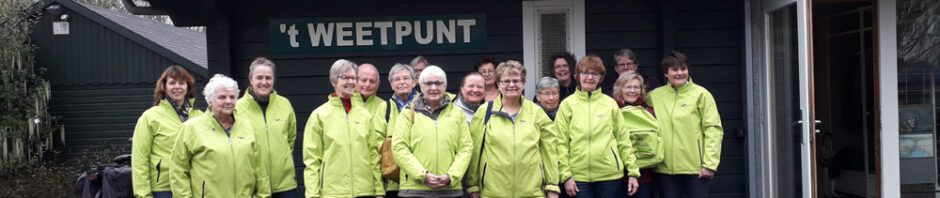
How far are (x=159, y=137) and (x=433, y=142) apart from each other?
1.46m

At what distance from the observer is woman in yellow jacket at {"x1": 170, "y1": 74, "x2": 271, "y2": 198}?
3666 millimetres

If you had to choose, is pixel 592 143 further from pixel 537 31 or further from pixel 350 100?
pixel 537 31

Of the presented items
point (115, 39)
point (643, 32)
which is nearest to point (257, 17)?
point (643, 32)

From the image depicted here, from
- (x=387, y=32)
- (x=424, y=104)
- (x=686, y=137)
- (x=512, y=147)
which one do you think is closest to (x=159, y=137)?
(x=424, y=104)

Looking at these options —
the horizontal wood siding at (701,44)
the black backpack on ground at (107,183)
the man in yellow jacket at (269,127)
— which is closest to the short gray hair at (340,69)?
the man in yellow jacket at (269,127)

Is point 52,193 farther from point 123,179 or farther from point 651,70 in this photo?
point 651,70

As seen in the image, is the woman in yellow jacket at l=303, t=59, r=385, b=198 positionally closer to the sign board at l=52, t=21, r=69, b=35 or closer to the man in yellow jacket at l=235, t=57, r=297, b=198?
the man in yellow jacket at l=235, t=57, r=297, b=198

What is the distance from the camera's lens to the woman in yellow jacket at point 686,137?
14.0 ft

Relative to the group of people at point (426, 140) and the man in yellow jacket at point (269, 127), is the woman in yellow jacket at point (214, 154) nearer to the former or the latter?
the group of people at point (426, 140)

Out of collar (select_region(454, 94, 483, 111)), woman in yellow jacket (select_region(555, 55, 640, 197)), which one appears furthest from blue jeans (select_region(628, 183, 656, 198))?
collar (select_region(454, 94, 483, 111))

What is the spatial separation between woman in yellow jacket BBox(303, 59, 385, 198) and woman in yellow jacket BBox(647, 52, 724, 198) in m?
1.66

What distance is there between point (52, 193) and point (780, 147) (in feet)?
28.8

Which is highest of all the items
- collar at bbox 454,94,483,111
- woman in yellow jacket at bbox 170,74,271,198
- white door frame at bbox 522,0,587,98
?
white door frame at bbox 522,0,587,98

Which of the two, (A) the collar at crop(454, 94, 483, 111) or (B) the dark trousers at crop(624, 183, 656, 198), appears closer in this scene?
(A) the collar at crop(454, 94, 483, 111)
